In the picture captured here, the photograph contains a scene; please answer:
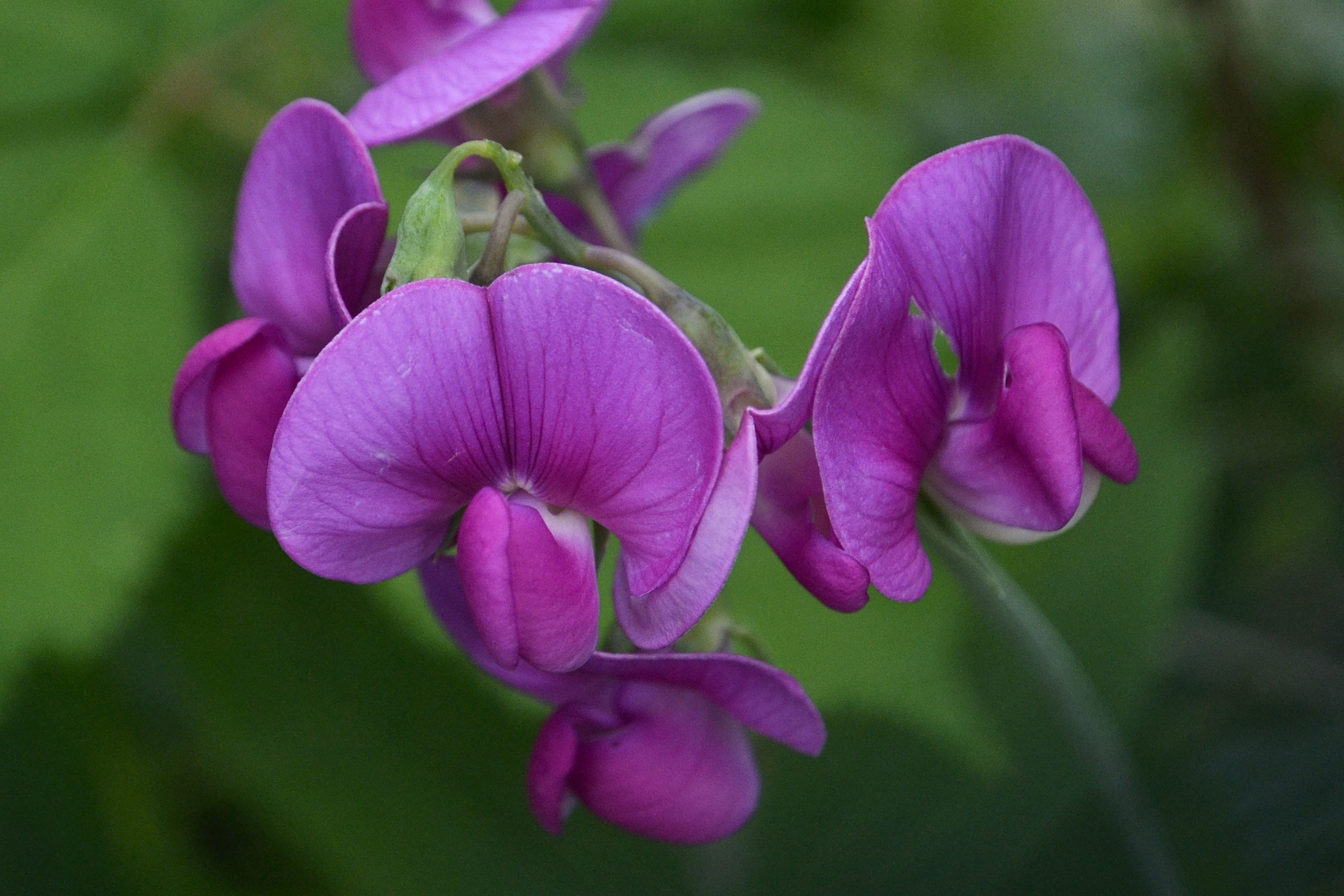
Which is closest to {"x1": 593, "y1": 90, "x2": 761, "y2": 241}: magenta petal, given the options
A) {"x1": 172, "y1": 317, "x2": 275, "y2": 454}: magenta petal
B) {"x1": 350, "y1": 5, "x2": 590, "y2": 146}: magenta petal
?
{"x1": 350, "y1": 5, "x2": 590, "y2": 146}: magenta petal

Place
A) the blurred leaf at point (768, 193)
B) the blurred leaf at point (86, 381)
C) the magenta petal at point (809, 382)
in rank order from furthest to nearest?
1. the blurred leaf at point (768, 193)
2. the blurred leaf at point (86, 381)
3. the magenta petal at point (809, 382)

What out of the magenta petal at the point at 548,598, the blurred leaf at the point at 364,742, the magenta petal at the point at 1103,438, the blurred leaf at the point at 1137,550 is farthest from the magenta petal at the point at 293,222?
the blurred leaf at the point at 1137,550

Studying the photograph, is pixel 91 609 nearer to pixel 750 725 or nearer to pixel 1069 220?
pixel 750 725

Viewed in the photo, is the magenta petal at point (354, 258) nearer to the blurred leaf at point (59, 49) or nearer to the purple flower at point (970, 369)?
the purple flower at point (970, 369)

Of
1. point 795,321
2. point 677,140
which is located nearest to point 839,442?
point 677,140

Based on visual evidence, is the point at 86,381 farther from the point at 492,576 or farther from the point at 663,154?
the point at 492,576

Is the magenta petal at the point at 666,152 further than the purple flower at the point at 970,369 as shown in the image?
Yes
